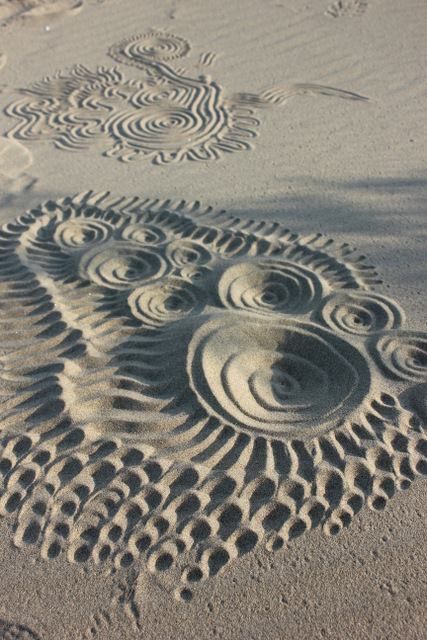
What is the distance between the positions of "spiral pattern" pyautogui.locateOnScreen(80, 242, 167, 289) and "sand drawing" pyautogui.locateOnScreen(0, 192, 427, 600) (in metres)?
0.01

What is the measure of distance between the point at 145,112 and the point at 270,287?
2840 mm

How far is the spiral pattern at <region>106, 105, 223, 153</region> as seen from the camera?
4770 mm

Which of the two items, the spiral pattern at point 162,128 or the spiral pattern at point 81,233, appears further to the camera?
the spiral pattern at point 162,128

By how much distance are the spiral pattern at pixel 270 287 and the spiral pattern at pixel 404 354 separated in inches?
17.1

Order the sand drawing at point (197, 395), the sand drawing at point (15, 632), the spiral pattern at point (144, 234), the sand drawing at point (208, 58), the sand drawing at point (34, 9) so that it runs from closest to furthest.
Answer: the sand drawing at point (15, 632) < the sand drawing at point (197, 395) < the spiral pattern at point (144, 234) < the sand drawing at point (208, 58) < the sand drawing at point (34, 9)

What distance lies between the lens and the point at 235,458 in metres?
2.27

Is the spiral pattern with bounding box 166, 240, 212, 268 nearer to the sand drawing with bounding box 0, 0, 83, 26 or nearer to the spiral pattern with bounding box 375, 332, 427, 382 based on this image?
the spiral pattern with bounding box 375, 332, 427, 382

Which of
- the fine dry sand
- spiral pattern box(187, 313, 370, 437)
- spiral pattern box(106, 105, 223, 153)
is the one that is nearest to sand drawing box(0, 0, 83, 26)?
the fine dry sand

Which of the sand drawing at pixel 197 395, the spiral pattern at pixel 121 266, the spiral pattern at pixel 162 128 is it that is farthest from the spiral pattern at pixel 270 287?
the spiral pattern at pixel 162 128

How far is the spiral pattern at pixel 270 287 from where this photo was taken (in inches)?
118

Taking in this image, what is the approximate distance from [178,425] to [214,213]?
1.83 meters

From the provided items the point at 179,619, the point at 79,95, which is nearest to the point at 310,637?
the point at 179,619

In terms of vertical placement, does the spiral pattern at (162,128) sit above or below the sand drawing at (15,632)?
above

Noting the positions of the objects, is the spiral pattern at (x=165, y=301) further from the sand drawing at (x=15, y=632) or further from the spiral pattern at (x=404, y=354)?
the sand drawing at (x=15, y=632)
